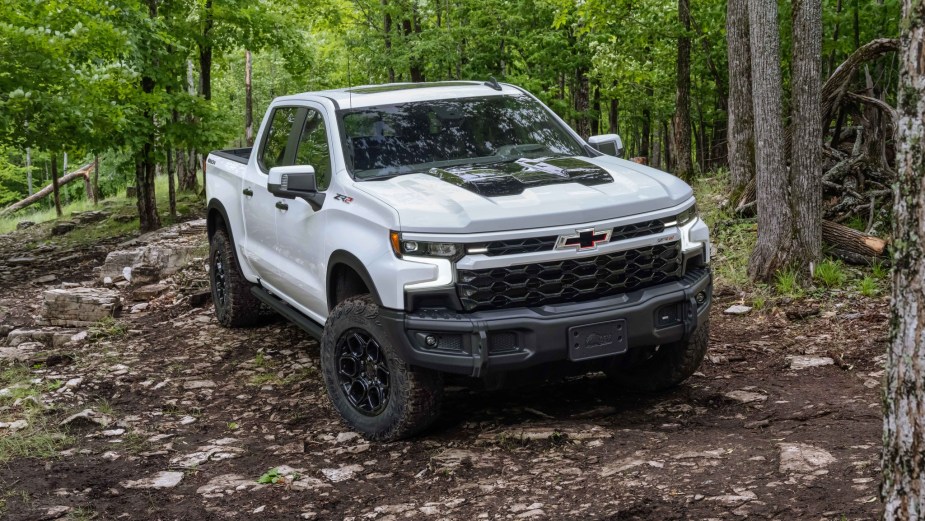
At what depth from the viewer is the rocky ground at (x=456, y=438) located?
433cm

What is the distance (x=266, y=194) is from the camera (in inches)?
272

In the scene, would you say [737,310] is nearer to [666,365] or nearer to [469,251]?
[666,365]

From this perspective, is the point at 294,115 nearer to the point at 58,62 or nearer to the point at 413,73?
Answer: the point at 58,62

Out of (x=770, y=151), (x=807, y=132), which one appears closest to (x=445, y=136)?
(x=770, y=151)

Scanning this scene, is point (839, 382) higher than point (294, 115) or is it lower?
lower

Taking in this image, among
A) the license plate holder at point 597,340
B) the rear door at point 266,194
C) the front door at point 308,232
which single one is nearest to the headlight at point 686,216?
the license plate holder at point 597,340

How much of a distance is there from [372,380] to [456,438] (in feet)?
2.00

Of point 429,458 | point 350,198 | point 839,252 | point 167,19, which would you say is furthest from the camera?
point 167,19

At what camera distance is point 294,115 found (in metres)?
6.88

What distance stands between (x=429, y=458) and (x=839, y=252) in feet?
17.5

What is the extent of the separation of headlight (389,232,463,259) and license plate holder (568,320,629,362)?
746mm

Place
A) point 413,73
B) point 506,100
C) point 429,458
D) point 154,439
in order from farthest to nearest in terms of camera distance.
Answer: point 413,73 < point 506,100 < point 154,439 < point 429,458

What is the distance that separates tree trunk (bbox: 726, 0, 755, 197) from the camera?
1109 cm

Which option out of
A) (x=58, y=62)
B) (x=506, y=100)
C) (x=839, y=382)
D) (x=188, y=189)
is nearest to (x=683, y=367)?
(x=839, y=382)
